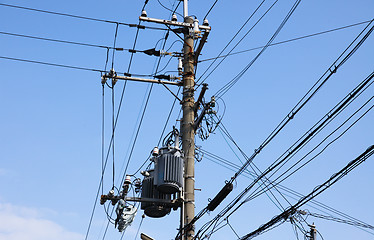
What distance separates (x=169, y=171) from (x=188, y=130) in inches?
49.9

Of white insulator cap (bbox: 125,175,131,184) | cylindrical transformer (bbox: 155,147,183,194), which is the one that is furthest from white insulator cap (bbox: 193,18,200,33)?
white insulator cap (bbox: 125,175,131,184)

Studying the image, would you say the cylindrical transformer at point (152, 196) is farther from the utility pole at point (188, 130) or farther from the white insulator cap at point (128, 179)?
the utility pole at point (188, 130)

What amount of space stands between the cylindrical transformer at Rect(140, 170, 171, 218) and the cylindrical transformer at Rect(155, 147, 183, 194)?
11.9 inches

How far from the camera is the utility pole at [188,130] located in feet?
41.1

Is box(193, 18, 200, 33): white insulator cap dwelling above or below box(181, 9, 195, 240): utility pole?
above

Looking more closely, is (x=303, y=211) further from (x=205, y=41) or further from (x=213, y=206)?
(x=205, y=41)

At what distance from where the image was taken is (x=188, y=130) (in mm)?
13320

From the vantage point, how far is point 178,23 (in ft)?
47.5

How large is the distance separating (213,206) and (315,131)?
13.0ft

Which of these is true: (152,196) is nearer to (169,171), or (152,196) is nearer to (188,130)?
(169,171)

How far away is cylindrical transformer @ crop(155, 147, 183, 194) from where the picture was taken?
12602 mm

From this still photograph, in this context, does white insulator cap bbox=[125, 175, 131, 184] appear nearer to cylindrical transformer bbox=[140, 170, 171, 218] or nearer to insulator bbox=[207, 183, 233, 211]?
cylindrical transformer bbox=[140, 170, 171, 218]

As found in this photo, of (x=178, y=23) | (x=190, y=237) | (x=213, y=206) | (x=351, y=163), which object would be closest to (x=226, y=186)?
(x=213, y=206)

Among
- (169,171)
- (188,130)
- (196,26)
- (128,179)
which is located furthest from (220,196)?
(196,26)
